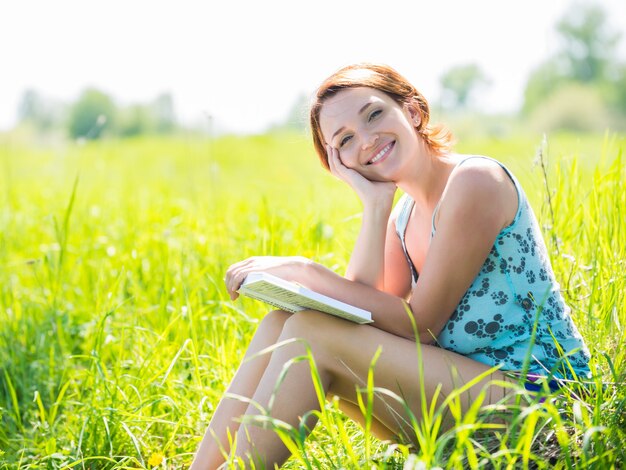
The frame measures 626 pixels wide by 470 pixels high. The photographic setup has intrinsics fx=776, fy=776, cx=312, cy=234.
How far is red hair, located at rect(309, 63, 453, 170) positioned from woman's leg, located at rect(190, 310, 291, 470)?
27.3 inches

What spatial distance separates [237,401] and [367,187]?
73 centimetres

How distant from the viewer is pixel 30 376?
123 inches

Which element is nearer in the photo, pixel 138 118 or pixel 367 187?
pixel 367 187

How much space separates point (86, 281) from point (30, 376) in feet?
2.93

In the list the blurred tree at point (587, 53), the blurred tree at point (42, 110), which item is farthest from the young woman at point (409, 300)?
the blurred tree at point (587, 53)

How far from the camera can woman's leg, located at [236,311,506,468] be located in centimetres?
190

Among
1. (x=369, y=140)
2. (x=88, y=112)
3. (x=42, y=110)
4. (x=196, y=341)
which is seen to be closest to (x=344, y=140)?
(x=369, y=140)

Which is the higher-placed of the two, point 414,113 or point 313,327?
point 414,113

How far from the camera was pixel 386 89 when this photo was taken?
2.35 metres

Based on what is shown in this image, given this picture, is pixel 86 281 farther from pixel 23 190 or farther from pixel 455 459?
pixel 23 190

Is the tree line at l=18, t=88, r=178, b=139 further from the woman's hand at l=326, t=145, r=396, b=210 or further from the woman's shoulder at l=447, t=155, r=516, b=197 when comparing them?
the woman's shoulder at l=447, t=155, r=516, b=197

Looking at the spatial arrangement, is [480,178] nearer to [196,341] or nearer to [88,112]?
[196,341]

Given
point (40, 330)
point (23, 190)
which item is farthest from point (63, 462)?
point (23, 190)

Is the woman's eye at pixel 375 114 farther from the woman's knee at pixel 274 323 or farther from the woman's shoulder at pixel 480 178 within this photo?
the woman's knee at pixel 274 323
